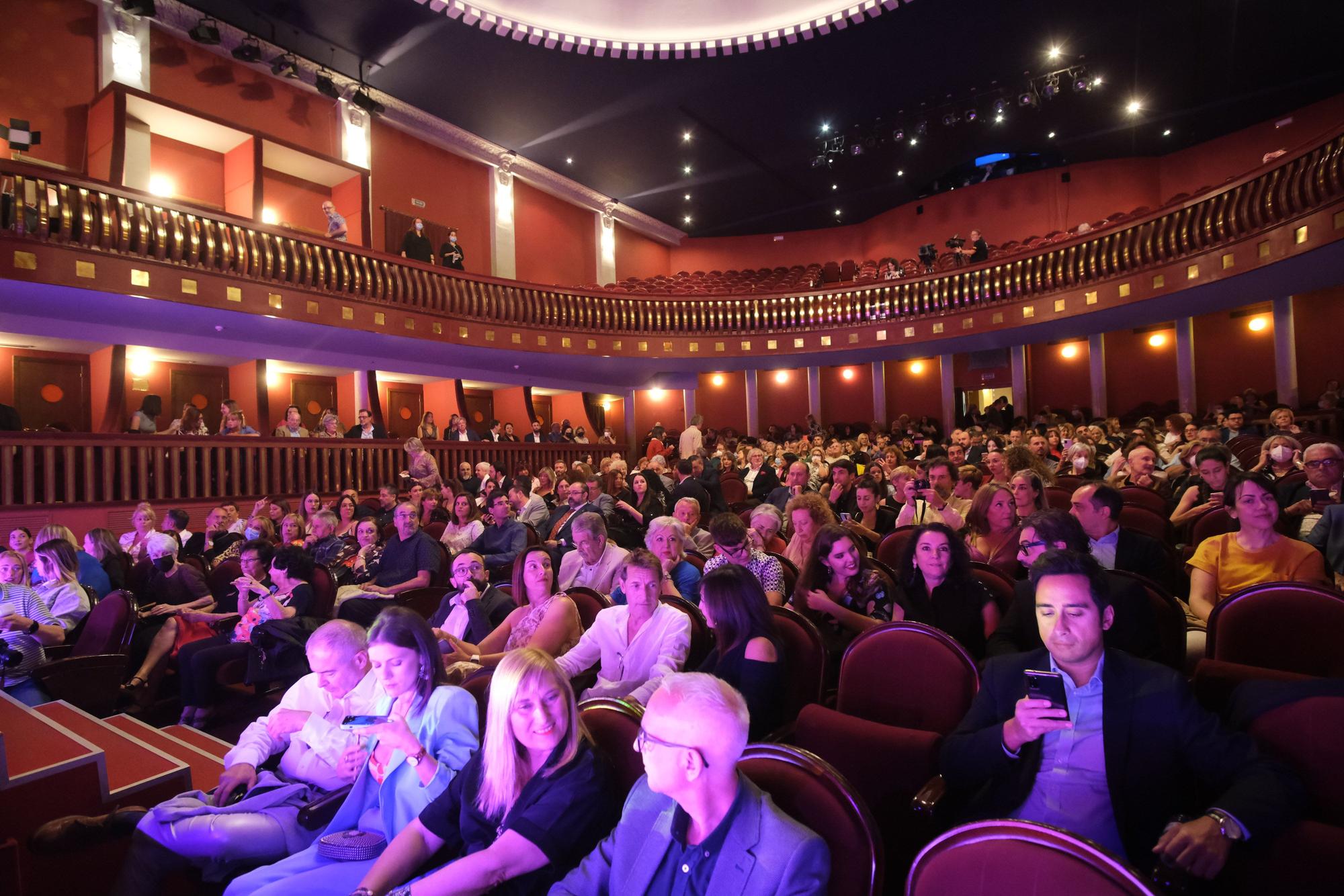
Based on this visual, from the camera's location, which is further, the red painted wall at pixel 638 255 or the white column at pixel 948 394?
the red painted wall at pixel 638 255

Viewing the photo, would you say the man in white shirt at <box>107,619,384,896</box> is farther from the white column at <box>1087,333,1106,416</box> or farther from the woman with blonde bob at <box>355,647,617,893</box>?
the white column at <box>1087,333,1106,416</box>

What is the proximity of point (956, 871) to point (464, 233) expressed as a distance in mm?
13147

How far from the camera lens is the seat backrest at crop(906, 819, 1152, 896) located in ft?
3.42

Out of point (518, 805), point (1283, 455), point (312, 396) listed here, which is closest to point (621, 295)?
point (312, 396)

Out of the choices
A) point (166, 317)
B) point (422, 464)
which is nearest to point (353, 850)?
point (422, 464)

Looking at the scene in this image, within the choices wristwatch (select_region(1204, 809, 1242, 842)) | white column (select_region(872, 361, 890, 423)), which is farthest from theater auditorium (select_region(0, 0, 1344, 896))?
white column (select_region(872, 361, 890, 423))

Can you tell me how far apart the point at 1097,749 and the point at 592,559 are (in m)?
2.48

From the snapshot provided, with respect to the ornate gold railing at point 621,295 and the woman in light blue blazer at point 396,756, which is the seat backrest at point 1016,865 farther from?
the ornate gold railing at point 621,295

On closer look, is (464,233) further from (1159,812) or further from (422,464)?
(1159,812)

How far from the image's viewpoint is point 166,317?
8195 mm

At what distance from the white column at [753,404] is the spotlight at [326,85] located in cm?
874

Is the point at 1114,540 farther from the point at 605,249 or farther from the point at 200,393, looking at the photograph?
the point at 605,249

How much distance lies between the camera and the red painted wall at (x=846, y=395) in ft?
50.7

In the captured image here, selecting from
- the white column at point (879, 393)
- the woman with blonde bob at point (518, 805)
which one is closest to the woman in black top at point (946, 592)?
the woman with blonde bob at point (518, 805)
